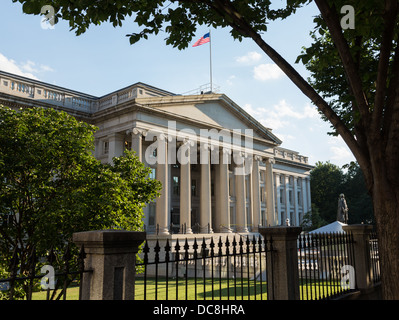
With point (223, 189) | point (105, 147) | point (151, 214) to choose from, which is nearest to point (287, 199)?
point (223, 189)

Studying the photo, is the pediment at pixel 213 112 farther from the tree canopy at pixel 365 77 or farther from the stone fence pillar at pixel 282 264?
the stone fence pillar at pixel 282 264

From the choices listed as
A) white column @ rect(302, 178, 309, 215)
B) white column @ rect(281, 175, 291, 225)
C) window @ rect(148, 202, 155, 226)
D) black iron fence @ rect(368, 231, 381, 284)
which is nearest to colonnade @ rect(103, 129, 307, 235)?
window @ rect(148, 202, 155, 226)

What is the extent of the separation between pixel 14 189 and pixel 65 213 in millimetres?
2189

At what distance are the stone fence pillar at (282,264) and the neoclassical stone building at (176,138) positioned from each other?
73.3 ft

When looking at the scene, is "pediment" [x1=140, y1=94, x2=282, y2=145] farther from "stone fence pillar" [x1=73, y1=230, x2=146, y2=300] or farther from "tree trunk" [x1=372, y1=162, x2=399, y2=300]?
"stone fence pillar" [x1=73, y1=230, x2=146, y2=300]

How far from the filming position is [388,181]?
571 cm

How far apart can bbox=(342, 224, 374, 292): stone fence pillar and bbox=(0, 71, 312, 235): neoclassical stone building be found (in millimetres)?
20367

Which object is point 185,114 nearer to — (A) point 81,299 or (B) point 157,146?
(B) point 157,146

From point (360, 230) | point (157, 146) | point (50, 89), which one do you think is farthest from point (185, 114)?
point (360, 230)

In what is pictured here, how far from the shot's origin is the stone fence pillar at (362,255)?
32.3 ft

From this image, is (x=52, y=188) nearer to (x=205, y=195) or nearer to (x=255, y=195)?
(x=205, y=195)

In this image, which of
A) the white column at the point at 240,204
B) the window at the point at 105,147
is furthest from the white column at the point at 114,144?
the white column at the point at 240,204

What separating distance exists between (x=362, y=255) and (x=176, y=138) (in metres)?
24.5
